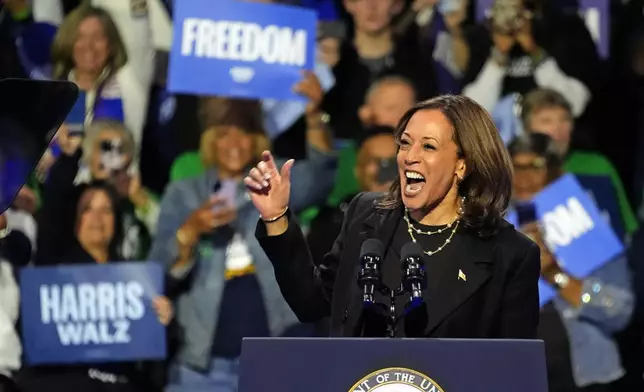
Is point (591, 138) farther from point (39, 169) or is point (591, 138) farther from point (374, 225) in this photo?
point (374, 225)

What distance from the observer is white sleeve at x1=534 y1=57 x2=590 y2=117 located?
512 cm

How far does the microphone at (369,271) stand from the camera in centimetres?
186

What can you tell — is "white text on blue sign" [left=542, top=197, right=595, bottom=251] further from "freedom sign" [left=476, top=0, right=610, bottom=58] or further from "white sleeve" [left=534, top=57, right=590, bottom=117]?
"freedom sign" [left=476, top=0, right=610, bottom=58]

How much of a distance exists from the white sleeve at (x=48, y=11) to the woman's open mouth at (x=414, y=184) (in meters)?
3.53

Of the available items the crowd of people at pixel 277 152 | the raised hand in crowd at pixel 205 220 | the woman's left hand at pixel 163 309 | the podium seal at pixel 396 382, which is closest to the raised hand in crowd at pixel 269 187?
the podium seal at pixel 396 382

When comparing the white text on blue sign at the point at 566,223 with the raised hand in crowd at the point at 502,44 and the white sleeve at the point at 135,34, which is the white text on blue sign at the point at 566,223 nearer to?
the raised hand in crowd at the point at 502,44

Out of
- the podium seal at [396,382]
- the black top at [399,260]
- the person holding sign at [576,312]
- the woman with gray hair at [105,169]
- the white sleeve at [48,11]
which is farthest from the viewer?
the white sleeve at [48,11]

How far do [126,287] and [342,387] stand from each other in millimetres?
3509

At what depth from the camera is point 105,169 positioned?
5.11 meters

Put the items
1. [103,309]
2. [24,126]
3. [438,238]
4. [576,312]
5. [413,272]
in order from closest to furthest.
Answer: [24,126] < [413,272] < [438,238] < [576,312] < [103,309]

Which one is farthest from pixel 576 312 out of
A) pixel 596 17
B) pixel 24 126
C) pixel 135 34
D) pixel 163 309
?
pixel 24 126

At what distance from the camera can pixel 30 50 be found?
520 centimetres

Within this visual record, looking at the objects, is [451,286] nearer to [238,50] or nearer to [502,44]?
[238,50]

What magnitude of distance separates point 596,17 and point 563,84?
1.34 feet
